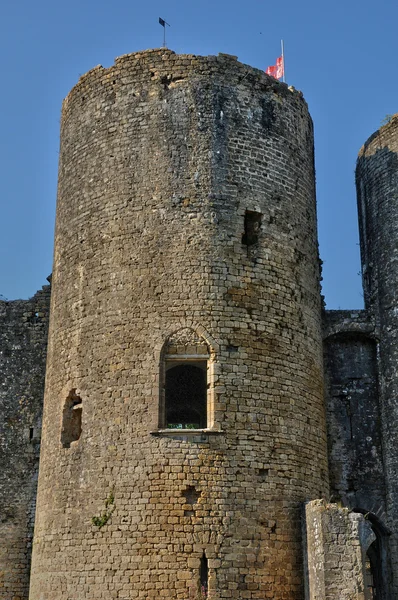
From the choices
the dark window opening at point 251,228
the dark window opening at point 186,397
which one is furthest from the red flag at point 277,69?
the dark window opening at point 186,397

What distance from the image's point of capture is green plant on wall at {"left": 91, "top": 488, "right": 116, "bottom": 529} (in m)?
14.6

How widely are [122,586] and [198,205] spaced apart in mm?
7116

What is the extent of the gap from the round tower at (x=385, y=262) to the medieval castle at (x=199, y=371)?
0.21ft

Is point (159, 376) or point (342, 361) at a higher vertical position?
point (342, 361)

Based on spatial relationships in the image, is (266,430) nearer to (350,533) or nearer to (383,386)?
(350,533)

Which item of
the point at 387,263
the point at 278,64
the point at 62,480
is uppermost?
the point at 278,64

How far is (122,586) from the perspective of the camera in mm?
14000

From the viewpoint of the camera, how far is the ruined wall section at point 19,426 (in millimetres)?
18688

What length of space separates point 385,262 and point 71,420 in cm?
855

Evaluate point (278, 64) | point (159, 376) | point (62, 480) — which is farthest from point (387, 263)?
point (62, 480)

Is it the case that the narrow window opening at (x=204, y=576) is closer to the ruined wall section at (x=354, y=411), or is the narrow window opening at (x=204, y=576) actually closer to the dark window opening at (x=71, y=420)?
the dark window opening at (x=71, y=420)

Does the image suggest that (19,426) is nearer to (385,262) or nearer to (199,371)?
(199,371)

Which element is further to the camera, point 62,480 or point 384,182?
point 384,182

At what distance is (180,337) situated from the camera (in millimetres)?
15430
